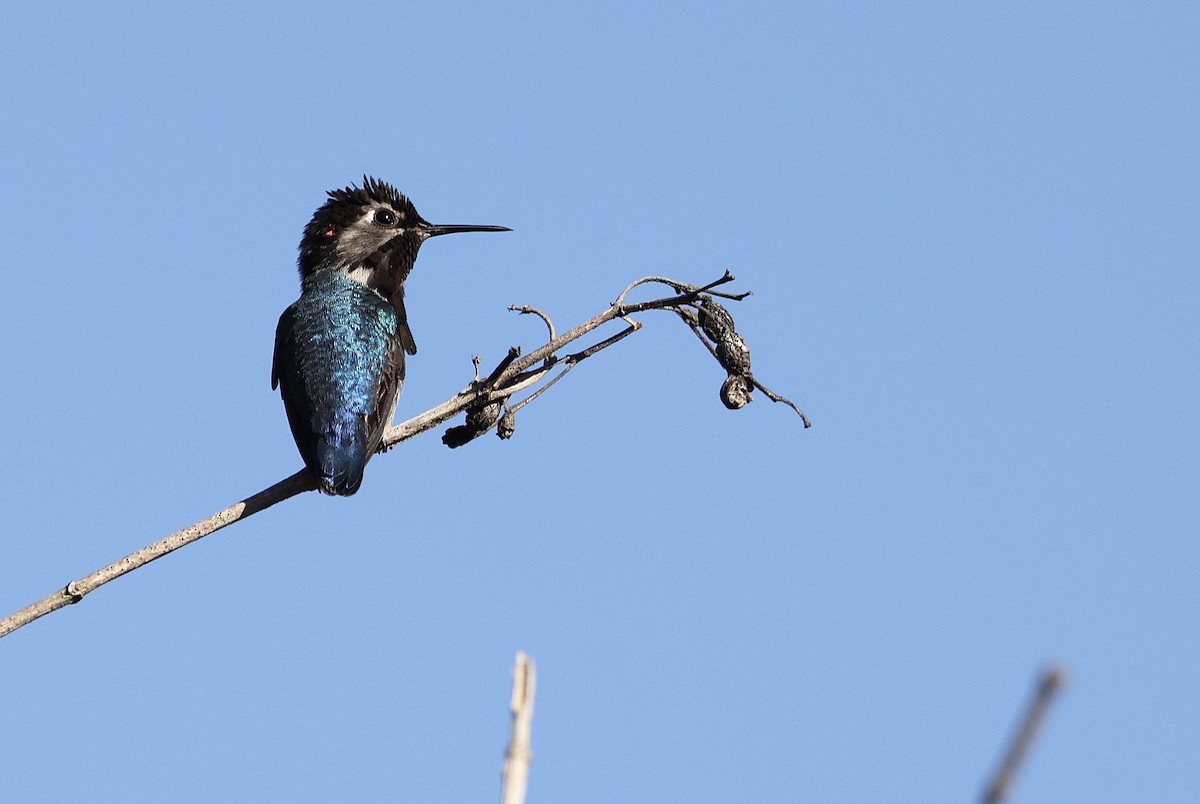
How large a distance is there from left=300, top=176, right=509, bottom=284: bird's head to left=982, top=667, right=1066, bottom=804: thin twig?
752 cm

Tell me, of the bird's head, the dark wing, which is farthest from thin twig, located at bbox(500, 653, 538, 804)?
the bird's head

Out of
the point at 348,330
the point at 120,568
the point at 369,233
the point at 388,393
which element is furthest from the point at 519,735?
the point at 369,233

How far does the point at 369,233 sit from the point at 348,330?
52.1 inches

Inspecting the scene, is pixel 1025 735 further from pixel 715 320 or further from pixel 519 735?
pixel 715 320

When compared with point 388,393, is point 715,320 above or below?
below

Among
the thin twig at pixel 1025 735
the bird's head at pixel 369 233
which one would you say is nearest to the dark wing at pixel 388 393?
the bird's head at pixel 369 233

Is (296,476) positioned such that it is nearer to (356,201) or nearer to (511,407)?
(511,407)

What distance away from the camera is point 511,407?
5.70 meters

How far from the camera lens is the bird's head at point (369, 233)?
8462mm

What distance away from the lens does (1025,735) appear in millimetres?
987

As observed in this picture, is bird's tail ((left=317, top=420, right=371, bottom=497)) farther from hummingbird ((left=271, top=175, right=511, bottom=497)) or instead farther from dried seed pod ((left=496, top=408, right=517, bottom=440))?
dried seed pod ((left=496, top=408, right=517, bottom=440))

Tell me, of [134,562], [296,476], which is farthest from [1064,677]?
[296,476]

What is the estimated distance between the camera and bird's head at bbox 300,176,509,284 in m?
8.46

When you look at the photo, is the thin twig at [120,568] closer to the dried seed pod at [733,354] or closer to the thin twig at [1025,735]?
the dried seed pod at [733,354]
